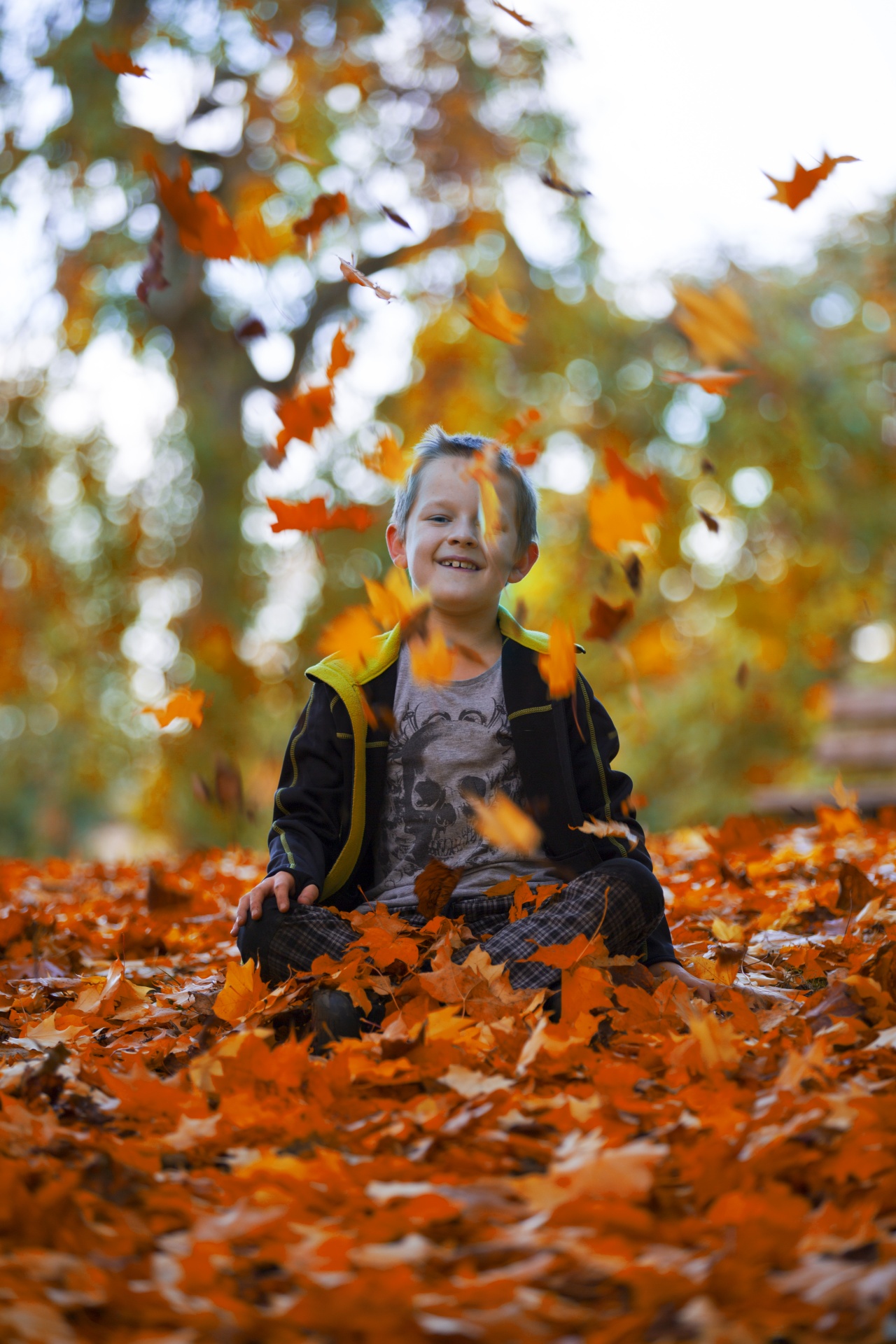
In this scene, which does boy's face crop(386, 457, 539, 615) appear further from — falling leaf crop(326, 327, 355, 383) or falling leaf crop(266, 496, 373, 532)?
falling leaf crop(326, 327, 355, 383)

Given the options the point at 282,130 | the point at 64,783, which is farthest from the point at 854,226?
the point at 64,783

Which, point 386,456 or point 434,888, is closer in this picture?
point 434,888

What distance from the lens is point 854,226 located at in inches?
387

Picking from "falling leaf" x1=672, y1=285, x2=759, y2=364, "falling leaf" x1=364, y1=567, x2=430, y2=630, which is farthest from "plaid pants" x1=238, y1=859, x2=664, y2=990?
"falling leaf" x1=672, y1=285, x2=759, y2=364

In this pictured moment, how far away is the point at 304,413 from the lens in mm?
6270

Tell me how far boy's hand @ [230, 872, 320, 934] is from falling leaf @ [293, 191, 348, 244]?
5483 millimetres

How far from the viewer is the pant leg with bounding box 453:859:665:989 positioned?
181 centimetres

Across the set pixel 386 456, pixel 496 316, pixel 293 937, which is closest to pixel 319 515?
pixel 386 456

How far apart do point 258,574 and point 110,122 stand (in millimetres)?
2782

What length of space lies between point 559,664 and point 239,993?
0.86 meters

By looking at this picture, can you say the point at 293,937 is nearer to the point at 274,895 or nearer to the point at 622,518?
the point at 274,895

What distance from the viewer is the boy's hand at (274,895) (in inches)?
74.5

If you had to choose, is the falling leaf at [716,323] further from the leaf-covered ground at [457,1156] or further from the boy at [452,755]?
the leaf-covered ground at [457,1156]

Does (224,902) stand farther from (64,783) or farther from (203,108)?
(64,783)
